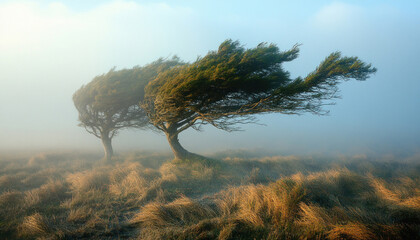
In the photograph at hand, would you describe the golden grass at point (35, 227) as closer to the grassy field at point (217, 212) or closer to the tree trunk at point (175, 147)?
the grassy field at point (217, 212)

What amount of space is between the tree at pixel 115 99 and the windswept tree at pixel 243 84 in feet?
12.6

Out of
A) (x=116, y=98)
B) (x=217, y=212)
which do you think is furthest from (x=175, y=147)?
(x=217, y=212)

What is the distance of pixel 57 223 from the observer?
3.94 meters

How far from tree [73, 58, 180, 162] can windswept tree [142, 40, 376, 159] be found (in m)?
3.85

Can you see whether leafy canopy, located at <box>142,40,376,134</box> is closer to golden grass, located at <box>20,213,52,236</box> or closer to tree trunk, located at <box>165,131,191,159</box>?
tree trunk, located at <box>165,131,191,159</box>

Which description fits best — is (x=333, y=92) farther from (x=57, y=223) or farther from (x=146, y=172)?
(x=57, y=223)

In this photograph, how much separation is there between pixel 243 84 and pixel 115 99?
9676 mm

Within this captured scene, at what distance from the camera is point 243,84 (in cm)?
748

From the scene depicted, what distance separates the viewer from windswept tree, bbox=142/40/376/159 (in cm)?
687

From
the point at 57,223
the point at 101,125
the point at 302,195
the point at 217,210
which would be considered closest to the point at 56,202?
the point at 57,223

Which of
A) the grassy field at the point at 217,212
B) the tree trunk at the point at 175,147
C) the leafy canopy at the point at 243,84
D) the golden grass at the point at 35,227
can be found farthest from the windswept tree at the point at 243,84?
the golden grass at the point at 35,227

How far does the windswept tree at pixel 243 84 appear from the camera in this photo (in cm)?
687

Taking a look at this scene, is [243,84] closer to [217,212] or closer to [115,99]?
[217,212]

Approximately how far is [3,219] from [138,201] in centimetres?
296
